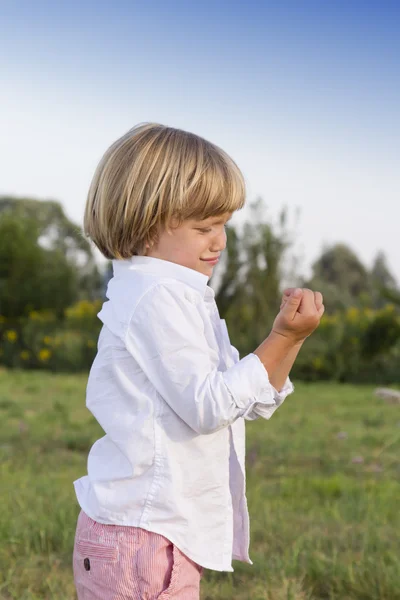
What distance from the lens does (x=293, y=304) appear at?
147cm

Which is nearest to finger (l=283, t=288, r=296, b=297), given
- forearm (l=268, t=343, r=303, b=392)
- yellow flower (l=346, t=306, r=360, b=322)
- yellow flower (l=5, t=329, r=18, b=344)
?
forearm (l=268, t=343, r=303, b=392)

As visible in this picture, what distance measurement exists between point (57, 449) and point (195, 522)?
3.71 m

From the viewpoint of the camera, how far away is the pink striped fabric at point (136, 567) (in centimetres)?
144

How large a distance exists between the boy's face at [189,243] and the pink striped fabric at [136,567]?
552mm

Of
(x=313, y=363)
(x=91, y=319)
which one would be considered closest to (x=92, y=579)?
(x=313, y=363)

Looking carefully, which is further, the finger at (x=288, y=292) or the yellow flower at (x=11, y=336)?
the yellow flower at (x=11, y=336)

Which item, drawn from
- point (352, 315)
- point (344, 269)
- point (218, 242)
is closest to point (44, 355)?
point (352, 315)

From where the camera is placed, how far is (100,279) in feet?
65.9

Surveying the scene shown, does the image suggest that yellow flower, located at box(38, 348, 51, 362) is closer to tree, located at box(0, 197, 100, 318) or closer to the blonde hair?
tree, located at box(0, 197, 100, 318)

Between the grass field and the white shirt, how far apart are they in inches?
35.7

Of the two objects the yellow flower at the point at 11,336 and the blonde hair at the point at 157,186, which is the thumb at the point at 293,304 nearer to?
the blonde hair at the point at 157,186

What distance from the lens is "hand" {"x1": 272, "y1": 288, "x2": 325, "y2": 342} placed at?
1.46 metres

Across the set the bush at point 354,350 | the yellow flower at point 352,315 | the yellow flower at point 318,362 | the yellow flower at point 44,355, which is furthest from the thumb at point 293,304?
the yellow flower at point 44,355

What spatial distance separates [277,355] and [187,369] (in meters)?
0.19
